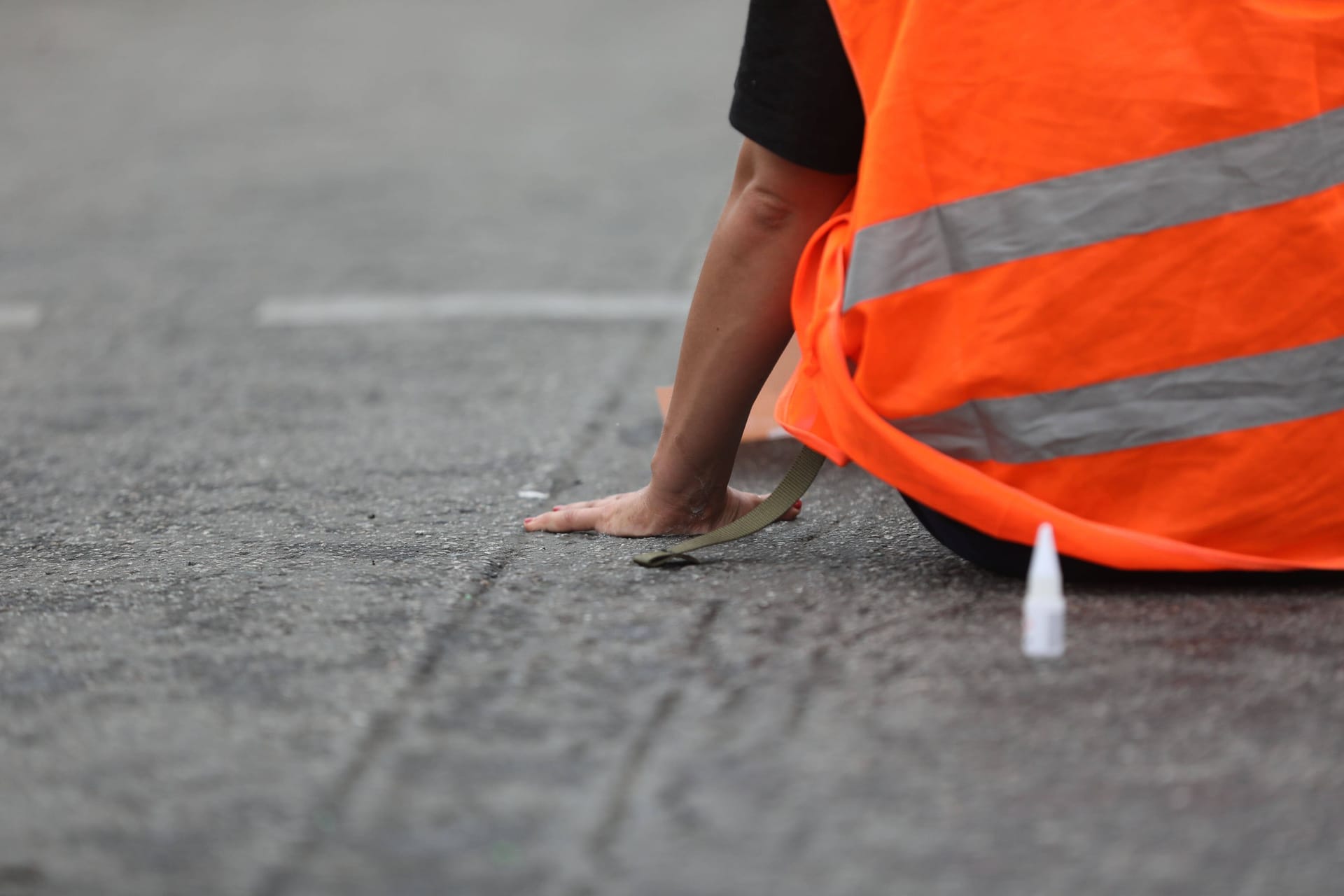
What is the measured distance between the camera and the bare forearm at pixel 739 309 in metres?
2.12

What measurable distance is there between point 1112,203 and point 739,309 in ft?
1.80

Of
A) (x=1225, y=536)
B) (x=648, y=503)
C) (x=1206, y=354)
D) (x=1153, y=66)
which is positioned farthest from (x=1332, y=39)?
(x=648, y=503)

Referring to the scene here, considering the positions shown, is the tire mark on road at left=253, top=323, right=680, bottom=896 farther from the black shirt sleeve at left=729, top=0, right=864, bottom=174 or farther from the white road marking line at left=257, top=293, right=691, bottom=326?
the white road marking line at left=257, top=293, right=691, bottom=326

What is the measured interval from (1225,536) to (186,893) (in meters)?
1.33

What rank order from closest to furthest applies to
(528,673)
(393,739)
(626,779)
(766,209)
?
(626,779), (393,739), (528,673), (766,209)

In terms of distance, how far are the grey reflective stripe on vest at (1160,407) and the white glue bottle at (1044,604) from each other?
7.1 inches

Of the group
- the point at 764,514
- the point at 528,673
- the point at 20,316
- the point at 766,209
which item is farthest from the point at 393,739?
the point at 20,316

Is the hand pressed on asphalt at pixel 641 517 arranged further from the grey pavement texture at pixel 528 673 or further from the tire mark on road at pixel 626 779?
the tire mark on road at pixel 626 779

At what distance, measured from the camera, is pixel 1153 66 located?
1869mm

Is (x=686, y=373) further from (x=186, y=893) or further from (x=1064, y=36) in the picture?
(x=186, y=893)

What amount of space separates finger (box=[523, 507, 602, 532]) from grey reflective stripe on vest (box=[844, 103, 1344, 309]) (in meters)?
0.77

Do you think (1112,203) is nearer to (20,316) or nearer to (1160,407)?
(1160,407)

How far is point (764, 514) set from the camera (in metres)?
2.23

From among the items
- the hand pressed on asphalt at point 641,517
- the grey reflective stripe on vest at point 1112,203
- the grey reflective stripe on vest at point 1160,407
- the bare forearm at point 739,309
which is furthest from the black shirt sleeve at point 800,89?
the hand pressed on asphalt at point 641,517
